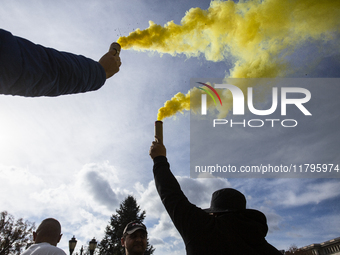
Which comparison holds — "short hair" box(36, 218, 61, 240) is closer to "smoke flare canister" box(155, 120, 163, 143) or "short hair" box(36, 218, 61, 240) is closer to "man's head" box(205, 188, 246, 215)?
"smoke flare canister" box(155, 120, 163, 143)

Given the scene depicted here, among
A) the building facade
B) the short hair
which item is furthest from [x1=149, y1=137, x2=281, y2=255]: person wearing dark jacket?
the building facade

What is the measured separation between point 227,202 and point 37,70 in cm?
175

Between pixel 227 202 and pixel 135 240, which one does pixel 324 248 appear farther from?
pixel 227 202

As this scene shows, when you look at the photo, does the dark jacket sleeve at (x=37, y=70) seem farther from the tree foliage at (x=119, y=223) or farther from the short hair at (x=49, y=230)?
the tree foliage at (x=119, y=223)

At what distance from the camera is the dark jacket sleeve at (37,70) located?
3.04 ft

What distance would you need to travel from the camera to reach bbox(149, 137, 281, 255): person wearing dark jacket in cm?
→ 166

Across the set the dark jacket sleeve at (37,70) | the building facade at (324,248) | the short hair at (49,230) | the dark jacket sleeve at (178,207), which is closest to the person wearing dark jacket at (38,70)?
the dark jacket sleeve at (37,70)

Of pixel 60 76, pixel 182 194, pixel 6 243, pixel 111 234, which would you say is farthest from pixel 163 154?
pixel 6 243

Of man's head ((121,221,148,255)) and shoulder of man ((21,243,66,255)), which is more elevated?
man's head ((121,221,148,255))

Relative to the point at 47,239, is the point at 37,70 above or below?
above

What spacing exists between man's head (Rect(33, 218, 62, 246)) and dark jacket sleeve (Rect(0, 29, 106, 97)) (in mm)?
3636

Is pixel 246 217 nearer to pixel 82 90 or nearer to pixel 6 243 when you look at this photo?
pixel 82 90

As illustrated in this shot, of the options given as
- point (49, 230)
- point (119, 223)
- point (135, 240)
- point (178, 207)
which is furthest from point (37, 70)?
point (119, 223)

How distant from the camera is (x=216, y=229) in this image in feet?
5.64
